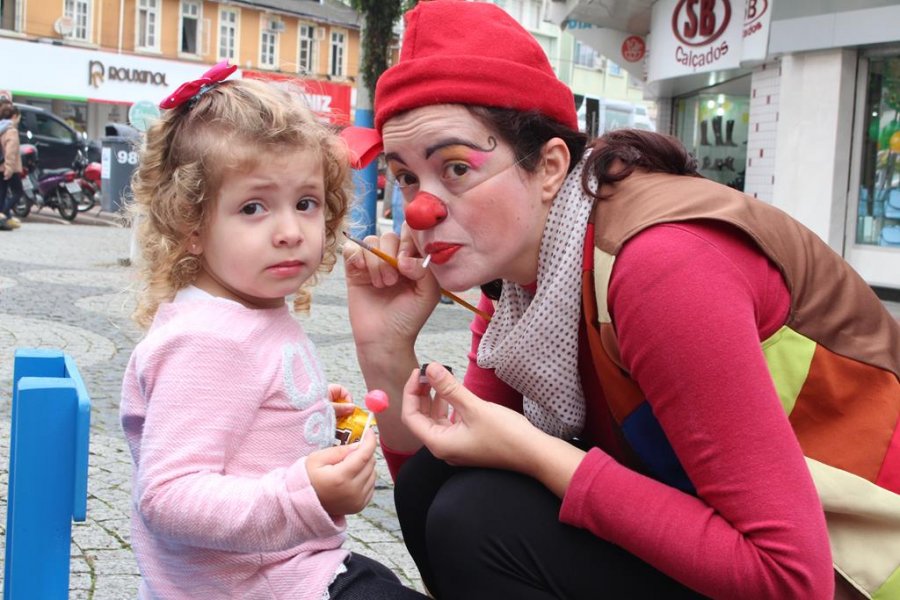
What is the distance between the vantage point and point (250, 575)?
1503mm

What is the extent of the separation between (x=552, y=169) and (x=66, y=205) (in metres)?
14.4

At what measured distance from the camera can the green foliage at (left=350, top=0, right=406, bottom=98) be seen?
10781mm

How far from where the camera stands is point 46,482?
4.29ft

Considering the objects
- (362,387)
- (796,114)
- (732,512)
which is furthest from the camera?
(796,114)

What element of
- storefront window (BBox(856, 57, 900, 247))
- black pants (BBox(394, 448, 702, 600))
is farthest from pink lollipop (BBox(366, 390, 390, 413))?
storefront window (BBox(856, 57, 900, 247))

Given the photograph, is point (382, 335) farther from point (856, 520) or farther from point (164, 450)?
point (856, 520)

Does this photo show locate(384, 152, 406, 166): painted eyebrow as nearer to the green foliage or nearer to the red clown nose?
the red clown nose

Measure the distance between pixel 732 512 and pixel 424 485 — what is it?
2.43ft

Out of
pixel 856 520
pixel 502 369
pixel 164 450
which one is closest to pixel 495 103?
pixel 502 369

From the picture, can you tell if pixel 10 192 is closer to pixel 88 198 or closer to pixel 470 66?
pixel 88 198

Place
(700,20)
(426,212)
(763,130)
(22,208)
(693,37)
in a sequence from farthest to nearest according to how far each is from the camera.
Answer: (22,208) → (693,37) → (700,20) → (763,130) → (426,212)

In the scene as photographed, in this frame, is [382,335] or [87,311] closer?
[382,335]

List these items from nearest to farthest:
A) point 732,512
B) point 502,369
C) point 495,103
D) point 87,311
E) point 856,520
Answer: point 732,512, point 856,520, point 495,103, point 502,369, point 87,311

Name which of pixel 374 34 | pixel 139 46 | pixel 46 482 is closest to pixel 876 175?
pixel 374 34
